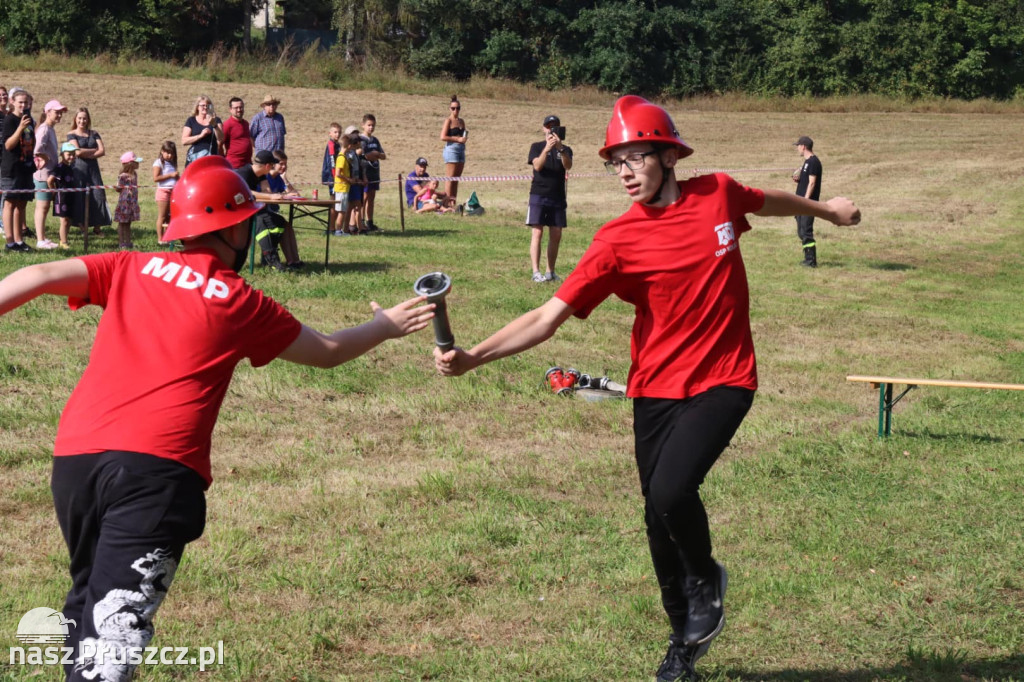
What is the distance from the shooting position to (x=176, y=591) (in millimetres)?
5633

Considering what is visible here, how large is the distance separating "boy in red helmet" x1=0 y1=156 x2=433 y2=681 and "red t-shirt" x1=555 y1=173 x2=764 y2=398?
140 centimetres

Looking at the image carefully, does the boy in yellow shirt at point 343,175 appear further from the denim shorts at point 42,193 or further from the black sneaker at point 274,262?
the denim shorts at point 42,193

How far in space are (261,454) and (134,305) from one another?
4.38m

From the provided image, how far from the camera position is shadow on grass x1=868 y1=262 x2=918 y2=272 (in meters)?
18.6

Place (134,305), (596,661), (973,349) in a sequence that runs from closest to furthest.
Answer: (134,305) < (596,661) < (973,349)

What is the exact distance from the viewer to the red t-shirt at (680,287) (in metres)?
4.56

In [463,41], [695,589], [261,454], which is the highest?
[463,41]

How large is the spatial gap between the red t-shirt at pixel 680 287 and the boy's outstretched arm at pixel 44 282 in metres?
1.86

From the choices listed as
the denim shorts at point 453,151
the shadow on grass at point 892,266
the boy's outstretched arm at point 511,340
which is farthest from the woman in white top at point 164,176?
the boy's outstretched arm at point 511,340

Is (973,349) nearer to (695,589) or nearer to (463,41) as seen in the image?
(695,589)

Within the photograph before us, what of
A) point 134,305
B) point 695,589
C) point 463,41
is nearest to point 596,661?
point 695,589

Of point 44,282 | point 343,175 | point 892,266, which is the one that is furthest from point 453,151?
point 44,282

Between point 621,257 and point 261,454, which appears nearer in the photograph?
point 621,257

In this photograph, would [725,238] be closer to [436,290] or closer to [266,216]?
[436,290]
